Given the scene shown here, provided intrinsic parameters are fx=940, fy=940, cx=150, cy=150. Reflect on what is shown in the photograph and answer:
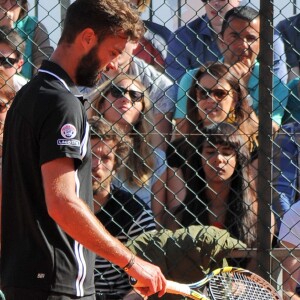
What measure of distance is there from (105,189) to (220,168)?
2.10 feet

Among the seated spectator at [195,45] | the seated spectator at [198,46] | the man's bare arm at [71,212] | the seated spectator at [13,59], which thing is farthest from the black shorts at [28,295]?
the seated spectator at [195,45]

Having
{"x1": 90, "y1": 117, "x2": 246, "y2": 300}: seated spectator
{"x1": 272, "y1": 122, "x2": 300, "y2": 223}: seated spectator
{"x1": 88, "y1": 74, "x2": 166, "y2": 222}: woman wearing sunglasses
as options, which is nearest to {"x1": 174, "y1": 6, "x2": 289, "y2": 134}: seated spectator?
{"x1": 272, "y1": 122, "x2": 300, "y2": 223}: seated spectator

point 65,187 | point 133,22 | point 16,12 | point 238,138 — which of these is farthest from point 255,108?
point 65,187

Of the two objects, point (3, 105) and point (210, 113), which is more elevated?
point (210, 113)

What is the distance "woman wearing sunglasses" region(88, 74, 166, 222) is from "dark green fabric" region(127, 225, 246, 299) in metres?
0.28

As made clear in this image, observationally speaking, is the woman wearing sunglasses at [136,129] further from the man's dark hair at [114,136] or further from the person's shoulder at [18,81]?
the person's shoulder at [18,81]

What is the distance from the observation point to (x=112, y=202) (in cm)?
505

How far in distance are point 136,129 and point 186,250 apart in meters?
0.80

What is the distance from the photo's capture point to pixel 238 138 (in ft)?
16.8

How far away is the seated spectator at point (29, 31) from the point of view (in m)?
5.31

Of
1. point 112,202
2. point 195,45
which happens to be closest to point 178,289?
point 112,202

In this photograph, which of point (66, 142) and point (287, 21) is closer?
point (66, 142)

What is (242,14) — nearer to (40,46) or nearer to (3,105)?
(40,46)

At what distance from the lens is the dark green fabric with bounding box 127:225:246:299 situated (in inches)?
188
